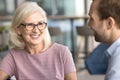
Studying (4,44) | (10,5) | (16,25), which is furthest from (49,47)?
(10,5)

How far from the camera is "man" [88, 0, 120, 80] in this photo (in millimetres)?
Answer: 1185

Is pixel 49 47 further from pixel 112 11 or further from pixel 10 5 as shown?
pixel 10 5

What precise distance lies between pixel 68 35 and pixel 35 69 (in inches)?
183

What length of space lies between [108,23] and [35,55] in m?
0.76

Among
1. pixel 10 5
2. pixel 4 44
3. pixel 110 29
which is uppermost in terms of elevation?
pixel 110 29

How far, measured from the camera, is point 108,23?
1221mm

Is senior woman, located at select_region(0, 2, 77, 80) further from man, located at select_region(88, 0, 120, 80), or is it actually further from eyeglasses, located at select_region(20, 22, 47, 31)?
man, located at select_region(88, 0, 120, 80)

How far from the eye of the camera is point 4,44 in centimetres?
445

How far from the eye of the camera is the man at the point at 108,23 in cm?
118

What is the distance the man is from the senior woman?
0.61 meters

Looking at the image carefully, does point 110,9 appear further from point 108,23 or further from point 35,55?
point 35,55

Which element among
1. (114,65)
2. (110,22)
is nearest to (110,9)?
(110,22)

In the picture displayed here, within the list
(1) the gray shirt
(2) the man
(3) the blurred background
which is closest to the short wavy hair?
(2) the man

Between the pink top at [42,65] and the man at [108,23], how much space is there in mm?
618
